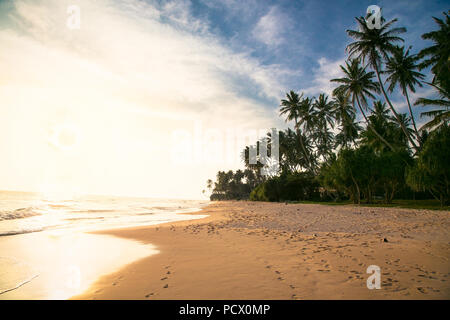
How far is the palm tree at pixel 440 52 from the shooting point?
2537cm

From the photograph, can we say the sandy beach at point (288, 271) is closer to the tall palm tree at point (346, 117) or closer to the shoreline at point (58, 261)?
the shoreline at point (58, 261)

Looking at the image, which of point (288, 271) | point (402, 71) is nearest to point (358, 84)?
point (402, 71)

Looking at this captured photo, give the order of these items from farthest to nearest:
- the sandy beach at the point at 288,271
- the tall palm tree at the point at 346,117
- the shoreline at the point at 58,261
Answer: the tall palm tree at the point at 346,117
the shoreline at the point at 58,261
the sandy beach at the point at 288,271

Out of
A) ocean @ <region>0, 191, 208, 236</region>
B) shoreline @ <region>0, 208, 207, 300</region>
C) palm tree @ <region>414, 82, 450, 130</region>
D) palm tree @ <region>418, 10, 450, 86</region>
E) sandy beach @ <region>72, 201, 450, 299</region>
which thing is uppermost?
palm tree @ <region>418, 10, 450, 86</region>

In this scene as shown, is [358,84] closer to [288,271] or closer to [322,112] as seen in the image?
[322,112]

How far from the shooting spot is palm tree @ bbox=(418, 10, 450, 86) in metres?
25.4

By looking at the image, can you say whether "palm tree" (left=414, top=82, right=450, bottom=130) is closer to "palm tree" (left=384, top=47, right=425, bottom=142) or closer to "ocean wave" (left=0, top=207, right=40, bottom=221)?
"palm tree" (left=384, top=47, right=425, bottom=142)

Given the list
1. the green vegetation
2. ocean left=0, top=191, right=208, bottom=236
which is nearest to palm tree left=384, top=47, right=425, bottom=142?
the green vegetation

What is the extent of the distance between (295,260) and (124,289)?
345 cm

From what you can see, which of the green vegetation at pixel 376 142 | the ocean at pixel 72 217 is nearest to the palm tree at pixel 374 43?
the green vegetation at pixel 376 142
